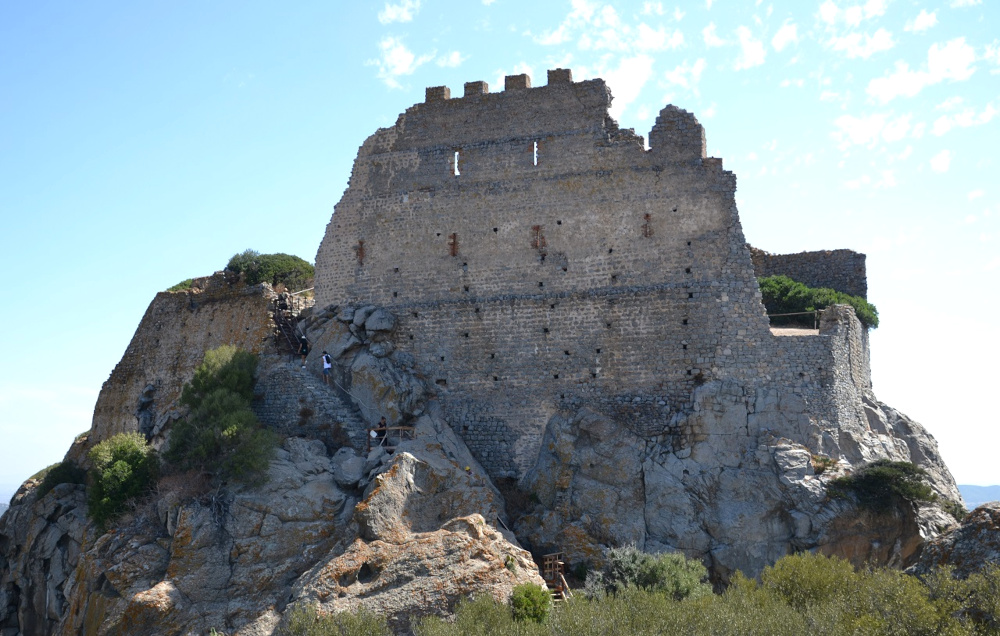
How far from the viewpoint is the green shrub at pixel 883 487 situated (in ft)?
69.1

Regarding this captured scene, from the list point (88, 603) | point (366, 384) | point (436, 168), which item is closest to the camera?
point (88, 603)


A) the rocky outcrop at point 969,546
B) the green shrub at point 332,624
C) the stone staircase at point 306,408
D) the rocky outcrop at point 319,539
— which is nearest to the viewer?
the green shrub at point 332,624

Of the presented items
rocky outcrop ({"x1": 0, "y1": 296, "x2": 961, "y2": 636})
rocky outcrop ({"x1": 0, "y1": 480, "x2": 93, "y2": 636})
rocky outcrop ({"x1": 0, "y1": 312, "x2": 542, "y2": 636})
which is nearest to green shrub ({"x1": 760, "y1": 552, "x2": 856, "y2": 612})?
rocky outcrop ({"x1": 0, "y1": 296, "x2": 961, "y2": 636})

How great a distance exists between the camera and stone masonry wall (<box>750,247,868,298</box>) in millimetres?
29062

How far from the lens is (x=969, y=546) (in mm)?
18203

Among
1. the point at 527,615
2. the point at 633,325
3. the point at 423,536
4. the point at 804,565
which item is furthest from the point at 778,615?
the point at 633,325

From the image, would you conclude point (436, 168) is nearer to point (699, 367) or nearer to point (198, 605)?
point (699, 367)

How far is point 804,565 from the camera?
18219 mm

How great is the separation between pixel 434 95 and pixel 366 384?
8.29 meters

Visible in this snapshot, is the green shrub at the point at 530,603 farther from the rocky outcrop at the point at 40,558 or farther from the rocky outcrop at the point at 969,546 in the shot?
the rocky outcrop at the point at 40,558

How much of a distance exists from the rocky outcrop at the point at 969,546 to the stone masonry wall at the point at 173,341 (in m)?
17.7

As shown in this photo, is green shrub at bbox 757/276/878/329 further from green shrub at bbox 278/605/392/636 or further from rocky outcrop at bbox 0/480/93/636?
rocky outcrop at bbox 0/480/93/636

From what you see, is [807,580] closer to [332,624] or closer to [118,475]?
[332,624]

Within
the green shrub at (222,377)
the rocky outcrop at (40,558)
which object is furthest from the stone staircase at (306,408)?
the rocky outcrop at (40,558)
